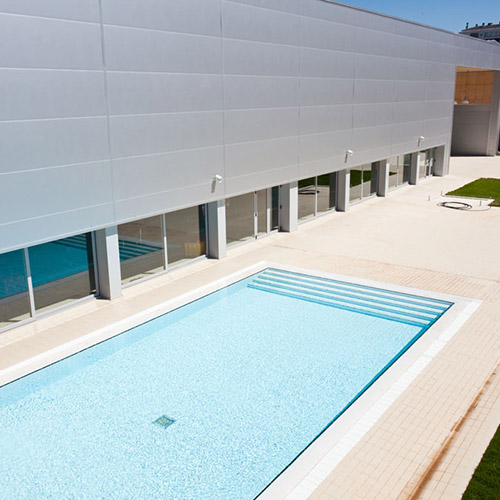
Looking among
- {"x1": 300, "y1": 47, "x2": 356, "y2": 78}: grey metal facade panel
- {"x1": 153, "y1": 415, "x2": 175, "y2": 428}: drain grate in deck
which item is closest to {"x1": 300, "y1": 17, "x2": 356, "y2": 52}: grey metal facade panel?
{"x1": 300, "y1": 47, "x2": 356, "y2": 78}: grey metal facade panel

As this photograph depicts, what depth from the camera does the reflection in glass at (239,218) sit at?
55.5 ft

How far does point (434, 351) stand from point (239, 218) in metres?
8.52

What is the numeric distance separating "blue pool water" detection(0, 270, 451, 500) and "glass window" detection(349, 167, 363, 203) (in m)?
10.8

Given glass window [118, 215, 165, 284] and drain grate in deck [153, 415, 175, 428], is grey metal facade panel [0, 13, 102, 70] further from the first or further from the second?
drain grate in deck [153, 415, 175, 428]

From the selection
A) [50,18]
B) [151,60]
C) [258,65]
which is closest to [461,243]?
[258,65]

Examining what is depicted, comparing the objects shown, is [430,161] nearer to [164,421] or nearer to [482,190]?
[482,190]

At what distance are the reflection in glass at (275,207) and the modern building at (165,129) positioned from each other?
6cm

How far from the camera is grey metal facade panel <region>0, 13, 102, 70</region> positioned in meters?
9.94

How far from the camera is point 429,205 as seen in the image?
76.2 feet

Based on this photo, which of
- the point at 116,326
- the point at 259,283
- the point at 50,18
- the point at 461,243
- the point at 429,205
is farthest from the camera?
the point at 429,205

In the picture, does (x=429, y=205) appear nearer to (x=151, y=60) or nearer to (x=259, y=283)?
(x=259, y=283)

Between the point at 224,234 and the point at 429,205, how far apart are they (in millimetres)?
10974

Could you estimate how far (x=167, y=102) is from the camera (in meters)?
13.4

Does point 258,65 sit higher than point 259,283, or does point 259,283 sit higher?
point 258,65
